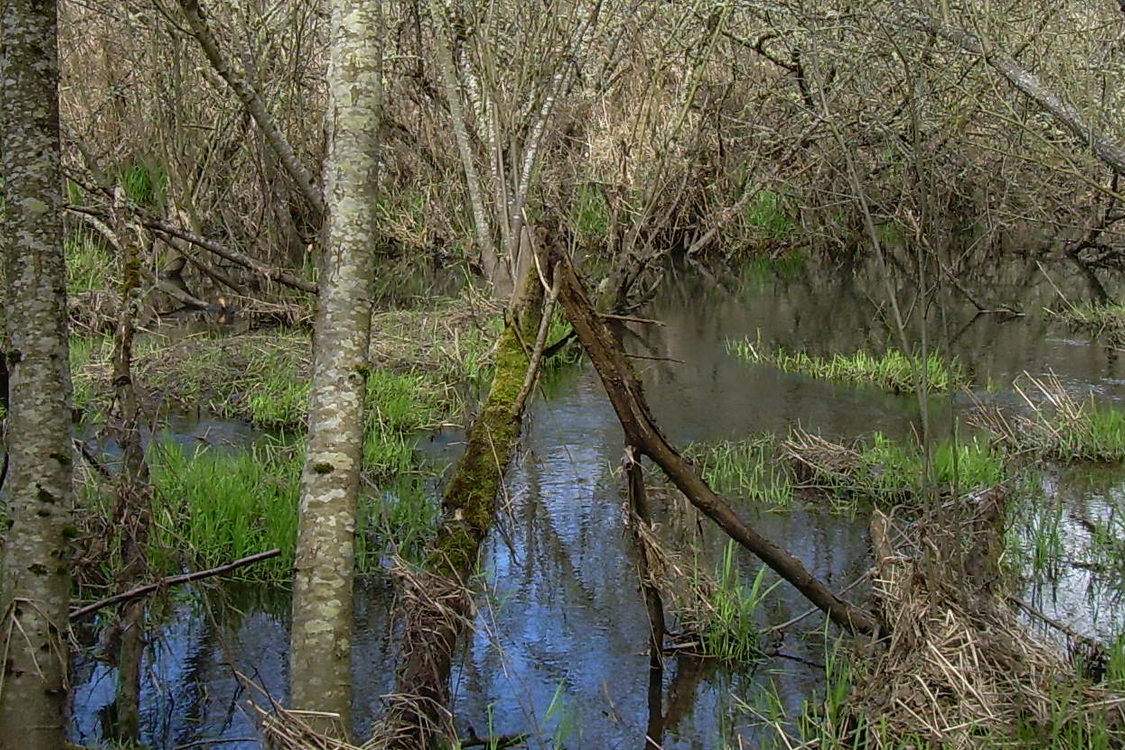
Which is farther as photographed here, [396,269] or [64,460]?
[396,269]

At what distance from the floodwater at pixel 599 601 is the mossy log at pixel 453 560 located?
0.66 feet

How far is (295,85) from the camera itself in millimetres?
11430

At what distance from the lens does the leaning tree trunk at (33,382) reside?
3078 mm

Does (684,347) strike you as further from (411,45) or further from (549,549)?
(549,549)

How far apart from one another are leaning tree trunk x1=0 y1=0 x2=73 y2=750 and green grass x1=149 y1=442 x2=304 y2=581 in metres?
1.98

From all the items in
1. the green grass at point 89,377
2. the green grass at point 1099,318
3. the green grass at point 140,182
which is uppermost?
the green grass at point 140,182

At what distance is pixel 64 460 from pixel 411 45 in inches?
373

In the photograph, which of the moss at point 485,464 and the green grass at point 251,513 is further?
the green grass at point 251,513

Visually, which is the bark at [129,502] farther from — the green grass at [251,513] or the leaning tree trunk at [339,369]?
the leaning tree trunk at [339,369]

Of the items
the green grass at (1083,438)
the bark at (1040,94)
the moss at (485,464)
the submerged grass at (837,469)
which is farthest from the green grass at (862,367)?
the moss at (485,464)

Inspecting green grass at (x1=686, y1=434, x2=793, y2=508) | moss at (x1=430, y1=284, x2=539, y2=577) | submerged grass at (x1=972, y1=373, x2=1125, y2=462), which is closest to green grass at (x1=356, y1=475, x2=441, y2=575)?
moss at (x1=430, y1=284, x2=539, y2=577)

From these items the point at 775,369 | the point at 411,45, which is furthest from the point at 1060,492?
the point at 411,45

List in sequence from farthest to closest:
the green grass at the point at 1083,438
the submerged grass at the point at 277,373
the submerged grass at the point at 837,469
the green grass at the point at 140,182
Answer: the green grass at the point at 140,182 → the submerged grass at the point at 277,373 → the green grass at the point at 1083,438 → the submerged grass at the point at 837,469

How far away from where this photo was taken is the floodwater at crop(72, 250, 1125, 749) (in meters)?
4.61
